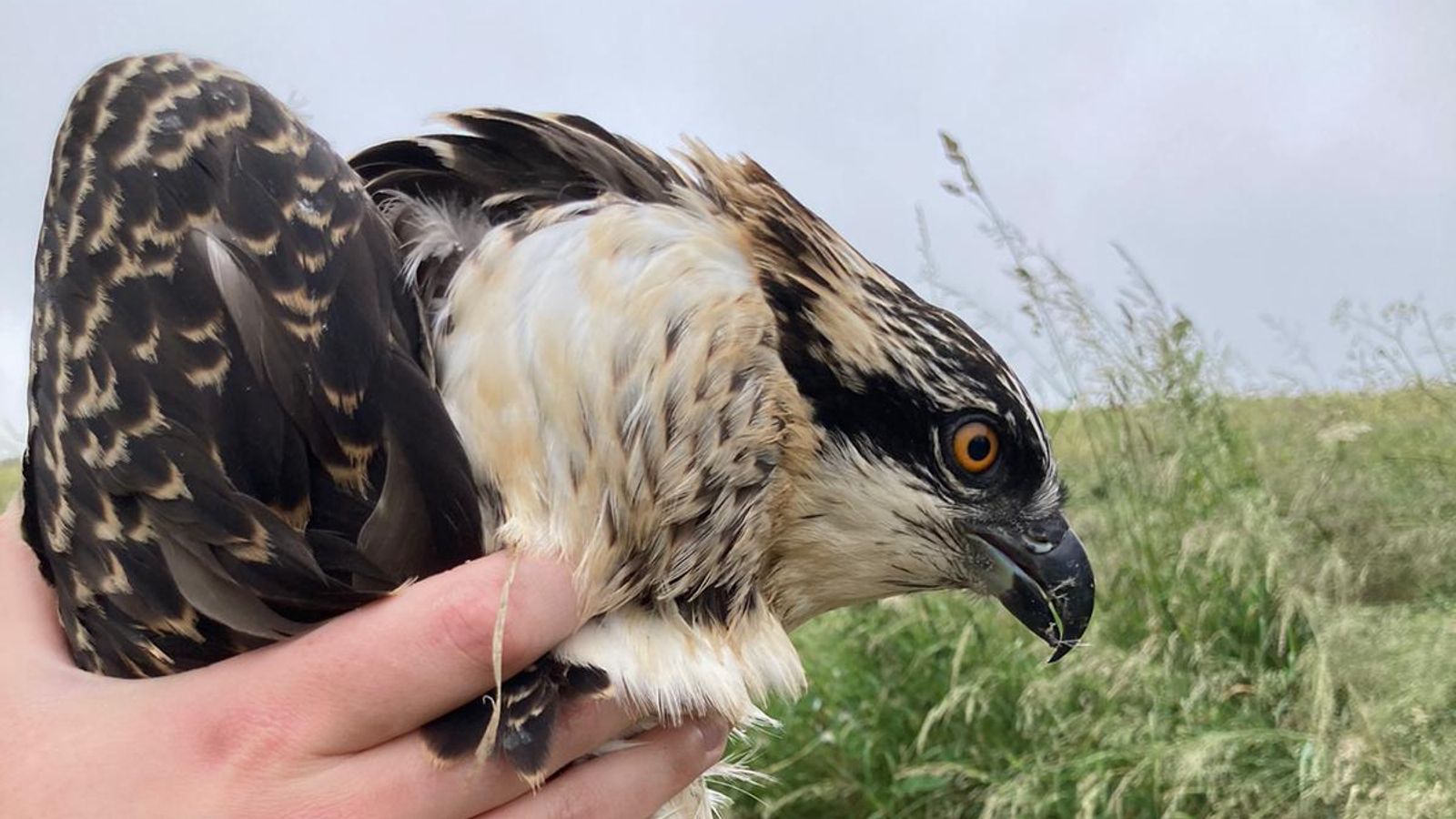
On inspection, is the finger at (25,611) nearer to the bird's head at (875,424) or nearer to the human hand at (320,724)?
the human hand at (320,724)

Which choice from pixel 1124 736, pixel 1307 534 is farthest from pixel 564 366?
pixel 1307 534

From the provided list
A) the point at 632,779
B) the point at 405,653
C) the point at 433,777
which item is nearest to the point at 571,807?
the point at 632,779

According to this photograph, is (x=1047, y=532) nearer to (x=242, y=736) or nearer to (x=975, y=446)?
(x=975, y=446)

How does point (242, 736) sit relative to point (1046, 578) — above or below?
below

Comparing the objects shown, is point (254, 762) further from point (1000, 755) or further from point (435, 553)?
point (1000, 755)

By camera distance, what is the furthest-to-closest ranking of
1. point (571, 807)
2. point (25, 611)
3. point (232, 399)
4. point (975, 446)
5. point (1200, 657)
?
point (1200, 657) < point (975, 446) < point (25, 611) < point (571, 807) < point (232, 399)
